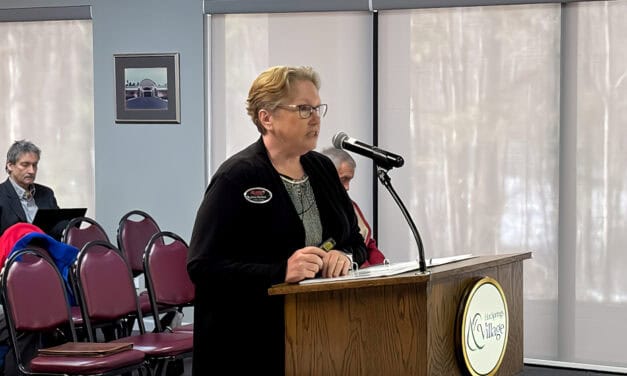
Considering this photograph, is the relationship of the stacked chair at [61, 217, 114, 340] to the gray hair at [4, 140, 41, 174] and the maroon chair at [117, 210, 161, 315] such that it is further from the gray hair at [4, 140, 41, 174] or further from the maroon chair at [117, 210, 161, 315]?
the gray hair at [4, 140, 41, 174]

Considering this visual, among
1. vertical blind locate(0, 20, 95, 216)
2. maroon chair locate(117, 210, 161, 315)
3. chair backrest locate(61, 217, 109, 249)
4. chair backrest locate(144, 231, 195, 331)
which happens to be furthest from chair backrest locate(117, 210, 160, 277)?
vertical blind locate(0, 20, 95, 216)

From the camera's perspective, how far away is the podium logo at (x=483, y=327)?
246 centimetres

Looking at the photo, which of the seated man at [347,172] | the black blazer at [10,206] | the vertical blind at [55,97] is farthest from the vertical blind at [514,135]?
the black blazer at [10,206]

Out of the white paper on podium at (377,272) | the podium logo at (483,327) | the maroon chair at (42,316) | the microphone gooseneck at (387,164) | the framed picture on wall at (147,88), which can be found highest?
the framed picture on wall at (147,88)

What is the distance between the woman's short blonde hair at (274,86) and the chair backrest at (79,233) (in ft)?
11.9

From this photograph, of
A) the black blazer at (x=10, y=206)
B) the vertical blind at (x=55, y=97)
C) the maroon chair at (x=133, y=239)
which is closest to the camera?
the maroon chair at (x=133, y=239)

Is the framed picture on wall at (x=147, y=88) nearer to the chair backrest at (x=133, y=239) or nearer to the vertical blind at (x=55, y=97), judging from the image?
the vertical blind at (x=55, y=97)

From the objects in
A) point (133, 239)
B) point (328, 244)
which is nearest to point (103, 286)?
point (133, 239)

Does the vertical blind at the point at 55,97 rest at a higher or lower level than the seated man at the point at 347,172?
higher

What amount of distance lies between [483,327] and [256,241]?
617 mm

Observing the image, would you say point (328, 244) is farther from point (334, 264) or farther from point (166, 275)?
point (166, 275)

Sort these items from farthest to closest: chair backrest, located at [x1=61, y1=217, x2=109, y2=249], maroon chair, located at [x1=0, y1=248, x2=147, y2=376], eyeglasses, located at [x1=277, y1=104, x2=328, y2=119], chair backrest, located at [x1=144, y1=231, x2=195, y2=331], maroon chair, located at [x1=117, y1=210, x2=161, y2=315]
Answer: maroon chair, located at [x1=117, y1=210, x2=161, y2=315] < chair backrest, located at [x1=61, y1=217, x2=109, y2=249] < chair backrest, located at [x1=144, y1=231, x2=195, y2=331] < maroon chair, located at [x1=0, y1=248, x2=147, y2=376] < eyeglasses, located at [x1=277, y1=104, x2=328, y2=119]

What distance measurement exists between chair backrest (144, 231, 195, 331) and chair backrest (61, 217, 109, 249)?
875mm

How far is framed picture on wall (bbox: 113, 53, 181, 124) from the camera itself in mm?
7098
